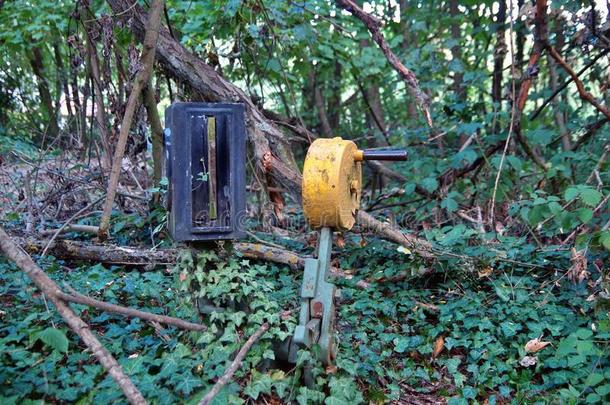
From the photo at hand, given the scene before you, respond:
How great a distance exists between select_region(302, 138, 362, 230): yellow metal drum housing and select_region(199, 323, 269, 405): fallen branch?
636 millimetres

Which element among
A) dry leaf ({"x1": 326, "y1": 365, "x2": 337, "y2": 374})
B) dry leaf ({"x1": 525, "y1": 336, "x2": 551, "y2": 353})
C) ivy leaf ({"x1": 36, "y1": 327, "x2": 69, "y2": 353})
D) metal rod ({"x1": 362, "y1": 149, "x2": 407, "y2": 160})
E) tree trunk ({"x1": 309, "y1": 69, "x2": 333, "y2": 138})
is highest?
tree trunk ({"x1": 309, "y1": 69, "x2": 333, "y2": 138})

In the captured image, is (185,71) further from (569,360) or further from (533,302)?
(569,360)

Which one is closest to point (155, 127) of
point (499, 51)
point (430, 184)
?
point (430, 184)

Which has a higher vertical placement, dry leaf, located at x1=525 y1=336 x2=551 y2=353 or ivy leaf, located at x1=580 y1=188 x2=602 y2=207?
ivy leaf, located at x1=580 y1=188 x2=602 y2=207

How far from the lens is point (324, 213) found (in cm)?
304

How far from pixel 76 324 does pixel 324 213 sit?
1291 mm

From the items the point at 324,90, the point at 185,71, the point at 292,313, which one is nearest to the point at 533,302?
the point at 292,313

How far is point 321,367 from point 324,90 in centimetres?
938

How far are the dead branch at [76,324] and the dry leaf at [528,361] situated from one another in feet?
8.00

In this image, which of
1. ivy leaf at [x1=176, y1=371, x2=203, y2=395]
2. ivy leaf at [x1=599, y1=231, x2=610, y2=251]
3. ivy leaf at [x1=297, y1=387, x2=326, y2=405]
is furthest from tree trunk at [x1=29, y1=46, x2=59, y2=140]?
ivy leaf at [x1=599, y1=231, x2=610, y2=251]

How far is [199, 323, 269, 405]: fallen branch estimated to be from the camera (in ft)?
8.26

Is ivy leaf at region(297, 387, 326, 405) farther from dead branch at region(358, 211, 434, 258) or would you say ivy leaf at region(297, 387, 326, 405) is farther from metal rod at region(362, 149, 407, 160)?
dead branch at region(358, 211, 434, 258)

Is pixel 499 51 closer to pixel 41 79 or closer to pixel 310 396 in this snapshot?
pixel 310 396

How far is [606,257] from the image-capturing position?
173 inches
